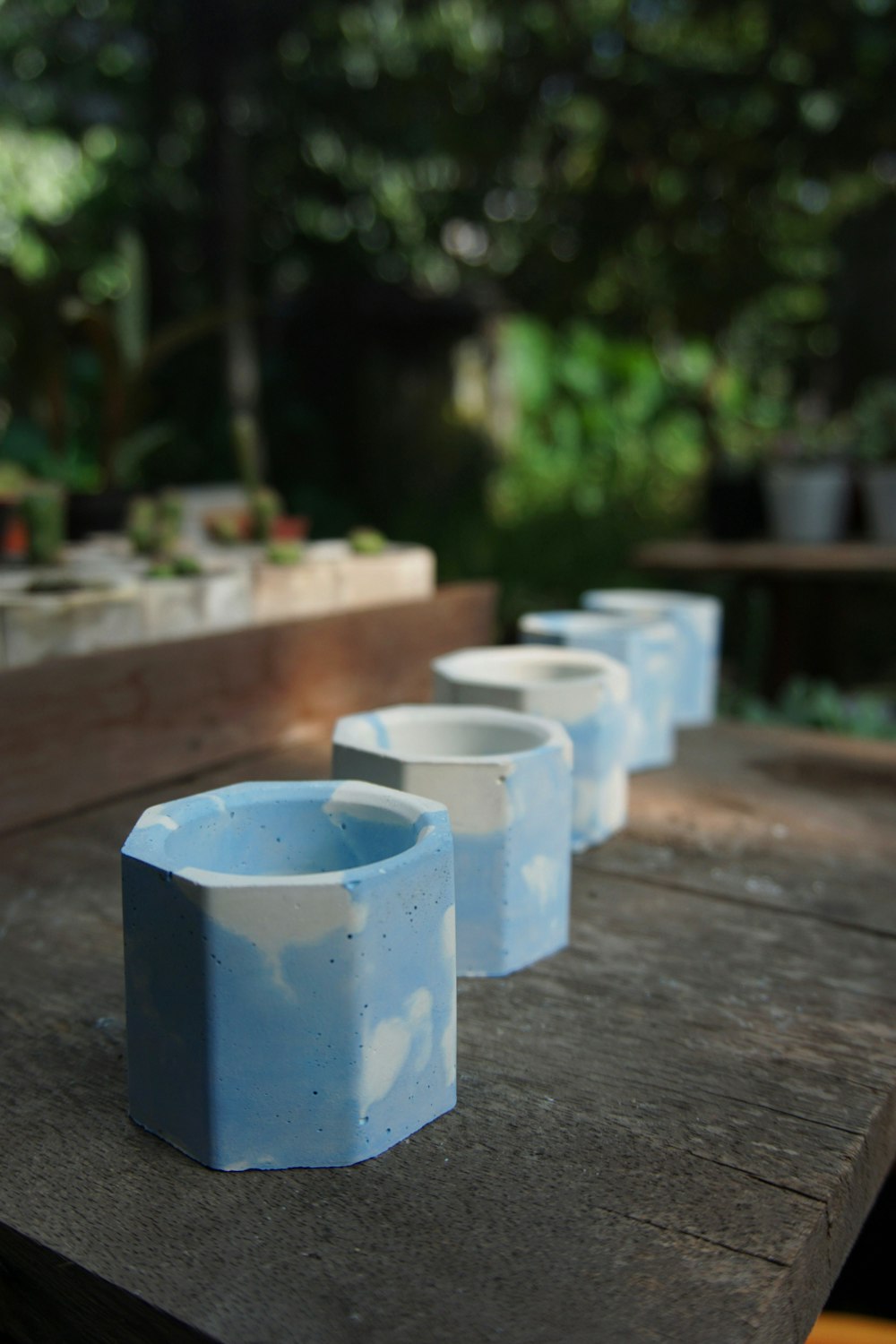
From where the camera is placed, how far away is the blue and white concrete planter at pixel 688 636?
1.22m

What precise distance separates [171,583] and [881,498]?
72.9 inches

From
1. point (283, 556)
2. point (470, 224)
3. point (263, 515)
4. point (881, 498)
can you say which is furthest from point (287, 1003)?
point (470, 224)

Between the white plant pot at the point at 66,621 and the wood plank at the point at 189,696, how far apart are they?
30mm

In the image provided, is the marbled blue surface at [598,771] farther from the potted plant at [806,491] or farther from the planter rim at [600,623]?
the potted plant at [806,491]

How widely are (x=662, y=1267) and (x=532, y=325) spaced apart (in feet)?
19.2

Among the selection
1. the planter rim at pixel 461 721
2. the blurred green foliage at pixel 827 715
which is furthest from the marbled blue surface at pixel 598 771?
the blurred green foliage at pixel 827 715

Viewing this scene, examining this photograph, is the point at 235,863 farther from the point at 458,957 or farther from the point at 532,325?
the point at 532,325

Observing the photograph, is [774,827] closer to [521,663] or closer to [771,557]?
[521,663]

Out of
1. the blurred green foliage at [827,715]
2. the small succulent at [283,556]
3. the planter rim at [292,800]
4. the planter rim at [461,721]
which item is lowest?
the blurred green foliage at [827,715]

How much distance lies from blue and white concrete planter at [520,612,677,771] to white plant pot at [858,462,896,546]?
150 centimetres

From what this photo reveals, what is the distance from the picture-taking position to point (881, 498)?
8.16ft

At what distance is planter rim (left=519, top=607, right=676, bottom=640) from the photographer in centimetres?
110

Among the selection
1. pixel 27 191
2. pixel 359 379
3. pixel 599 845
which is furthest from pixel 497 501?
pixel 599 845

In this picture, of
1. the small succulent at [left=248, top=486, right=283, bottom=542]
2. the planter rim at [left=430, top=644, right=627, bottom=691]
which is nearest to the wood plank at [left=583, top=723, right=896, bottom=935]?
the planter rim at [left=430, top=644, right=627, bottom=691]
